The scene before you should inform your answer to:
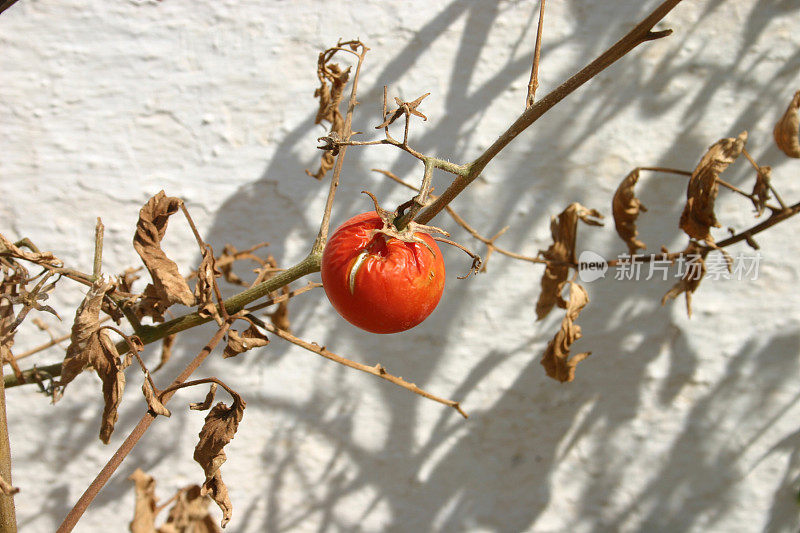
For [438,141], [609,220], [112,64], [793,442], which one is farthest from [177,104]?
[793,442]

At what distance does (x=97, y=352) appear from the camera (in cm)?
65

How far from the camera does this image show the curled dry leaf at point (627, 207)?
3.12 ft

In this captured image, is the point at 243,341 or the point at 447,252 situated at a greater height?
the point at 447,252

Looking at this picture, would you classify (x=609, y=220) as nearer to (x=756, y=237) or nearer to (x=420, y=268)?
(x=756, y=237)

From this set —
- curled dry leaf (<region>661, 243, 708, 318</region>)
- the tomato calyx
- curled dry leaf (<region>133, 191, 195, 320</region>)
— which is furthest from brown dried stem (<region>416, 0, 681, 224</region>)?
curled dry leaf (<region>661, 243, 708, 318</region>)

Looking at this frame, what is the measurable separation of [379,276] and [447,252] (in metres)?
0.60

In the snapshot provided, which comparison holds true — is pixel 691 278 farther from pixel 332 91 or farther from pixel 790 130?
pixel 332 91

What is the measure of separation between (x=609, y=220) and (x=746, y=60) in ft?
1.16

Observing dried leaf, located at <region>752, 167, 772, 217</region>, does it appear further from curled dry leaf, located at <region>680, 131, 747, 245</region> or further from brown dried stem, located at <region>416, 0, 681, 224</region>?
brown dried stem, located at <region>416, 0, 681, 224</region>

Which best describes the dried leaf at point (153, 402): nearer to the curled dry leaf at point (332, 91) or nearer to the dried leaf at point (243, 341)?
the dried leaf at point (243, 341)

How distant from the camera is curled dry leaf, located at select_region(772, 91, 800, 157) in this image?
2.99ft

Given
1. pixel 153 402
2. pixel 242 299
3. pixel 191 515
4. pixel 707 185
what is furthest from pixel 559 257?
pixel 191 515

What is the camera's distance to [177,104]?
1122 millimetres

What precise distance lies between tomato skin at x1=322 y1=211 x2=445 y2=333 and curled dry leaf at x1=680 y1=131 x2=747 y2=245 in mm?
451
